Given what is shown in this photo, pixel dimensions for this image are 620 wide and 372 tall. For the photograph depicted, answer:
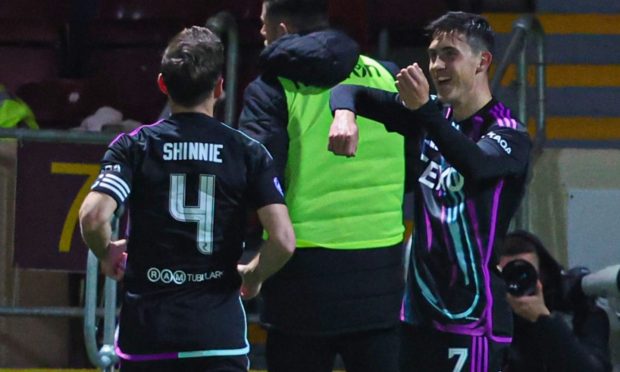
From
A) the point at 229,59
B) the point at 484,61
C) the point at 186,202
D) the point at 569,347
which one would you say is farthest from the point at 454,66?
the point at 229,59

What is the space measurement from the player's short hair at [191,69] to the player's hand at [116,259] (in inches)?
16.0

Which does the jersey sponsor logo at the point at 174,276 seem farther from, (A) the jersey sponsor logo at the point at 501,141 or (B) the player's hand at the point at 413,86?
(A) the jersey sponsor logo at the point at 501,141

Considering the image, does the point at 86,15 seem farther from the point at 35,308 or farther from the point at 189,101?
the point at 189,101

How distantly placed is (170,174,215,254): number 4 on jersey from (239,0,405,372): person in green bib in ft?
1.97

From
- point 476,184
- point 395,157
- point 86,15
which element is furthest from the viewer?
point 86,15

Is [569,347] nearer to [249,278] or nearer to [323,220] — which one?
[323,220]

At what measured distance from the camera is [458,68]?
3994 mm

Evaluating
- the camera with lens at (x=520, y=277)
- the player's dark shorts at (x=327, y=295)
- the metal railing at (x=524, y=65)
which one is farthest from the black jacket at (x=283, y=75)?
the metal railing at (x=524, y=65)

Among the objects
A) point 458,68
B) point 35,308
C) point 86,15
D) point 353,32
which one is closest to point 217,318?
point 458,68

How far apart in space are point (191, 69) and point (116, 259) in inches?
20.8

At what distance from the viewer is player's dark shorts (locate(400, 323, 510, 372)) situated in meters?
3.98

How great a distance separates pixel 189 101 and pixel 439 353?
0.93 m

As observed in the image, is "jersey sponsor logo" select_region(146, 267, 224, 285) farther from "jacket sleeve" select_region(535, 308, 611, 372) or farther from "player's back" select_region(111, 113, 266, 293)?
"jacket sleeve" select_region(535, 308, 611, 372)

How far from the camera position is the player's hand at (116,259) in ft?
13.0
